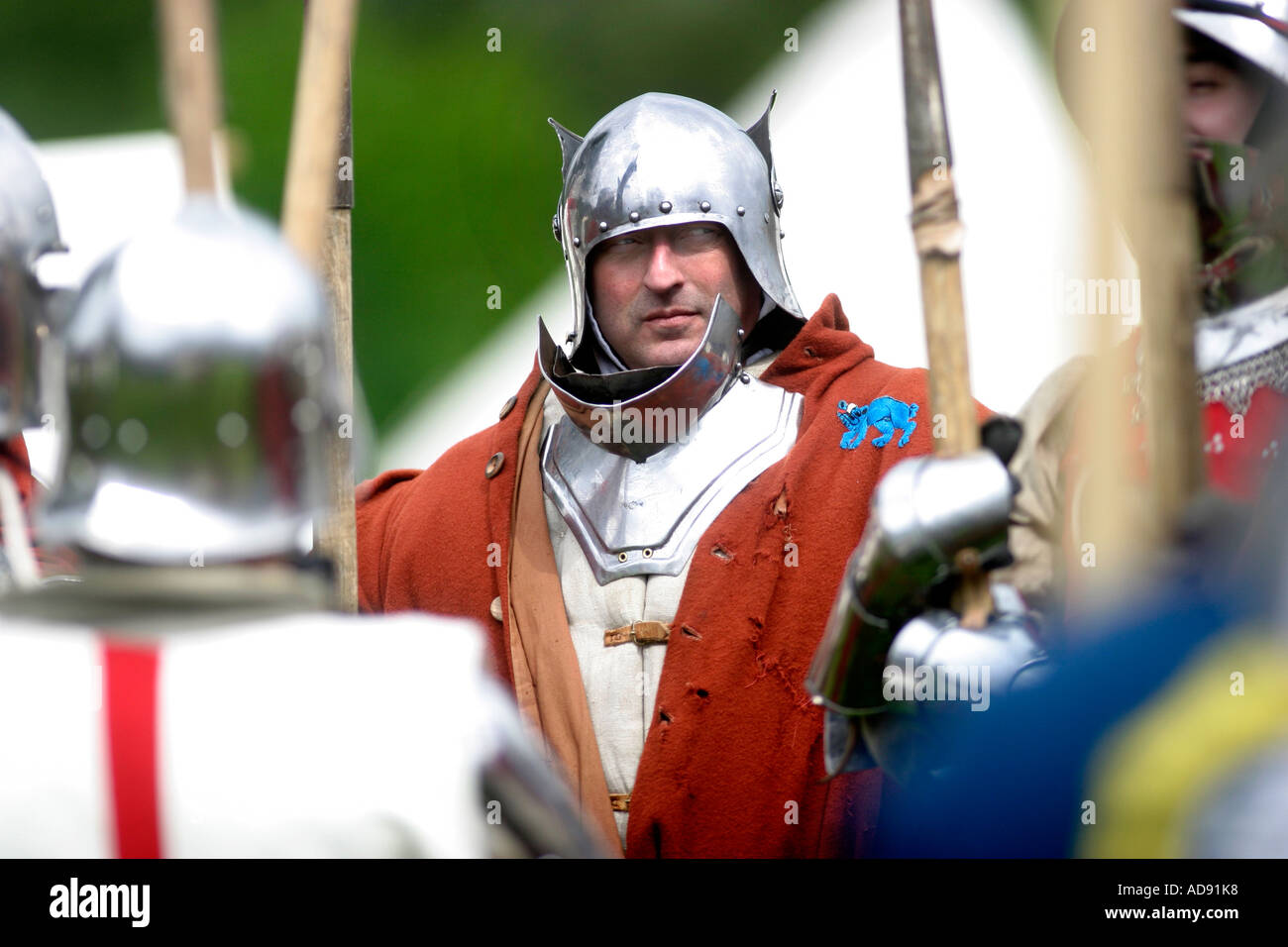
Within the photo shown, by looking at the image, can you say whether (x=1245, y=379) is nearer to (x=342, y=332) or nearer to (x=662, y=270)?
(x=662, y=270)

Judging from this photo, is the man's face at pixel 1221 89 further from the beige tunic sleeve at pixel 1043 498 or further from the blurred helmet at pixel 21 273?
the blurred helmet at pixel 21 273

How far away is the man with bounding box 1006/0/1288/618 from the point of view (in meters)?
2.64

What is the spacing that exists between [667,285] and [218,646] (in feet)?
4.68

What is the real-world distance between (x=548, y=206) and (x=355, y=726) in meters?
1.92

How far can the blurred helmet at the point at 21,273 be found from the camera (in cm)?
296

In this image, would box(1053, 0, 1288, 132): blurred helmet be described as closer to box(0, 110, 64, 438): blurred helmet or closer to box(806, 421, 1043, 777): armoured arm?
box(806, 421, 1043, 777): armoured arm

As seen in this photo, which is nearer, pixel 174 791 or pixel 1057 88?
pixel 174 791

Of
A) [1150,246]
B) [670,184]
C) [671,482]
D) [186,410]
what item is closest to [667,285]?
[670,184]

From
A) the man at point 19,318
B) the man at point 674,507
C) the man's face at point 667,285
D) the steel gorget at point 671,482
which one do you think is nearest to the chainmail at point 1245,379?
the man at point 674,507

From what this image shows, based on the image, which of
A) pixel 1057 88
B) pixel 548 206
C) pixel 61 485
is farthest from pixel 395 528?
pixel 1057 88

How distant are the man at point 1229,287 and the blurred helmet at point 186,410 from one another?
4.36 feet

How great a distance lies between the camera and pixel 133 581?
1.89 m

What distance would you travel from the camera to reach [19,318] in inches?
118

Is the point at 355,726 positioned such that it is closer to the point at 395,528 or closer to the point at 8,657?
the point at 8,657
